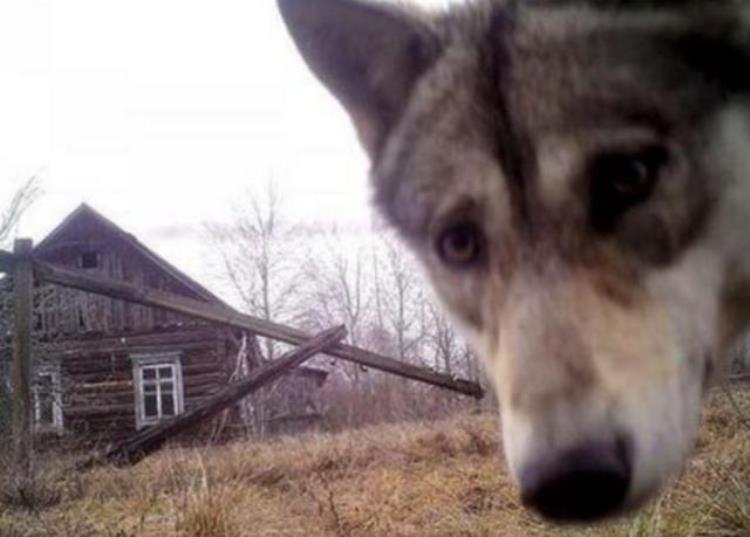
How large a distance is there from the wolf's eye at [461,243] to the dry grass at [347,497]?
2052mm

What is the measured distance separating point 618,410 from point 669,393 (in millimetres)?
202

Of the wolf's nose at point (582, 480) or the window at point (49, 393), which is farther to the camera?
the window at point (49, 393)

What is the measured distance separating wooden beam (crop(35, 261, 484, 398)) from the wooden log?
0.57ft

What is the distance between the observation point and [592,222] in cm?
203

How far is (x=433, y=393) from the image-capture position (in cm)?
1961

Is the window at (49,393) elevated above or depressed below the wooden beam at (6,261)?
below

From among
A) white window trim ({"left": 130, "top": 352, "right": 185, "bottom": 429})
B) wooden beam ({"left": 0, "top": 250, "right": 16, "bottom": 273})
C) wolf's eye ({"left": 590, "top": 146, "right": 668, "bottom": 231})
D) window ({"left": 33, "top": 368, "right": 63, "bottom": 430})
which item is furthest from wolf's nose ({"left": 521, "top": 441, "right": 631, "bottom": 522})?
white window trim ({"left": 130, "top": 352, "right": 185, "bottom": 429})

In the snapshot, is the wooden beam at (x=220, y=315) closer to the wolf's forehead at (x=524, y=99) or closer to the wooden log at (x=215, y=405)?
the wooden log at (x=215, y=405)

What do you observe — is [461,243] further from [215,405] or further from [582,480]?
[215,405]

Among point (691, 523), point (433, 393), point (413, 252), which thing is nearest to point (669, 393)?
point (413, 252)

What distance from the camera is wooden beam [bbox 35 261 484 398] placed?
841 centimetres

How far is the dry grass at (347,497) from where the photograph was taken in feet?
14.6

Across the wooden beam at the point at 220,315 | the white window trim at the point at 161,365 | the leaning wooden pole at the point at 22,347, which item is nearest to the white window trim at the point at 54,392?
the wooden beam at the point at 220,315

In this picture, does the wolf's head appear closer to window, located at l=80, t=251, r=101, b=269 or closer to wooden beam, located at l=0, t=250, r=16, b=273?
wooden beam, located at l=0, t=250, r=16, b=273
